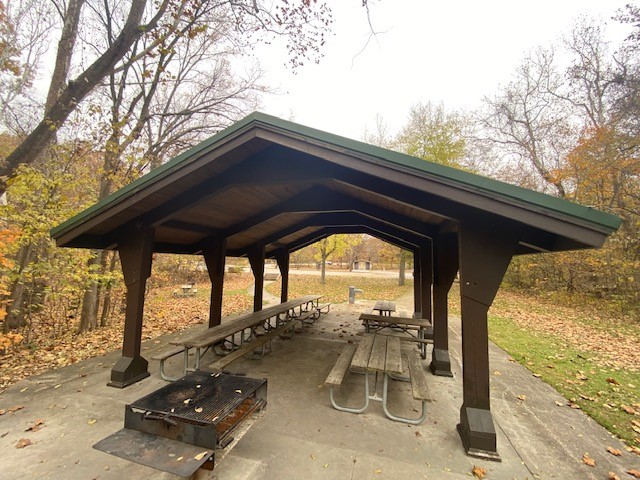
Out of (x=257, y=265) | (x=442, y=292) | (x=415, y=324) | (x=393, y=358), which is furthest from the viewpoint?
(x=257, y=265)

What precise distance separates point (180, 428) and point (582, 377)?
6.71 meters

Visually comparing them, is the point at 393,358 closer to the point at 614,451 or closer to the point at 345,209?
the point at 614,451

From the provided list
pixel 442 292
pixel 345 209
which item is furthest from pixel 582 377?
pixel 345 209

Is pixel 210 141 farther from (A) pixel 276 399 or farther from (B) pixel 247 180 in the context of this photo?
(A) pixel 276 399

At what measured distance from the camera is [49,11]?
25.1 ft

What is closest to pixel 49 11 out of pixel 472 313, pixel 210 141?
pixel 210 141

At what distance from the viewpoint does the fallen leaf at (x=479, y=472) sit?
2719mm

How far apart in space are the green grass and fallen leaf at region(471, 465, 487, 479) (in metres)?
2.12

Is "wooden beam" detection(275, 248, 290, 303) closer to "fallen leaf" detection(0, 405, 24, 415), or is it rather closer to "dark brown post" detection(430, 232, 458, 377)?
"dark brown post" detection(430, 232, 458, 377)

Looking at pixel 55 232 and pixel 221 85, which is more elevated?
pixel 221 85

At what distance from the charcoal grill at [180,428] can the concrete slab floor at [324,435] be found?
17.1 inches

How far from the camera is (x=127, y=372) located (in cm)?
448

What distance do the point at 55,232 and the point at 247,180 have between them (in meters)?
2.98

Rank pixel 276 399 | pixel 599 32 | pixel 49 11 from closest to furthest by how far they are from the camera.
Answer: pixel 276 399 < pixel 49 11 < pixel 599 32
